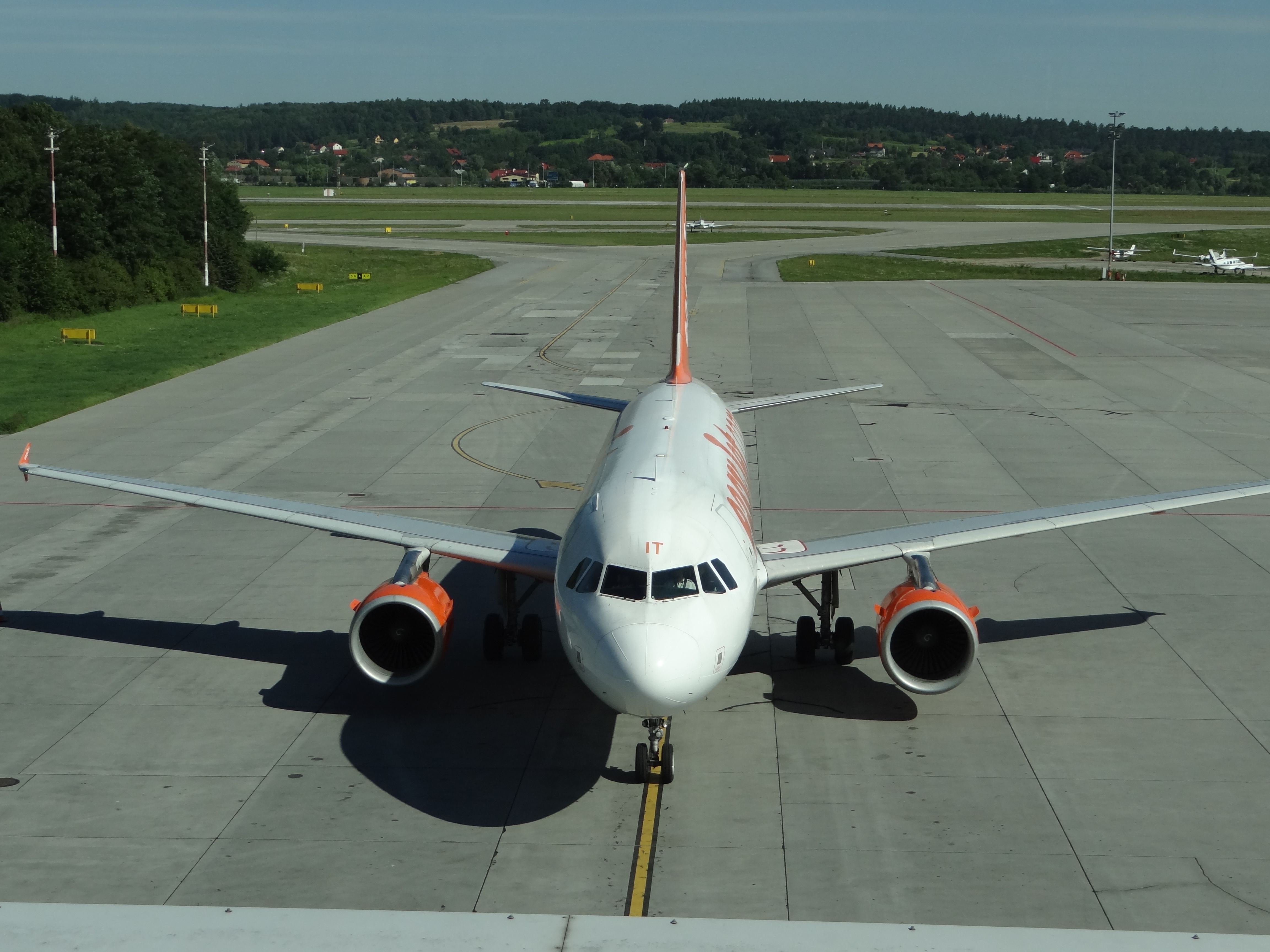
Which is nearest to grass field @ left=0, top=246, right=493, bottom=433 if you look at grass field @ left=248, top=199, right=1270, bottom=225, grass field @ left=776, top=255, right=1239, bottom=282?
grass field @ left=776, top=255, right=1239, bottom=282

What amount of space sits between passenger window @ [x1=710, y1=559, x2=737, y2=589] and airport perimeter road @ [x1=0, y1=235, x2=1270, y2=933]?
95.6 inches

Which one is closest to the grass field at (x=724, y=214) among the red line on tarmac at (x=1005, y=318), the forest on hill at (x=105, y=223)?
the forest on hill at (x=105, y=223)

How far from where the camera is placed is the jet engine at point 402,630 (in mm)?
16469

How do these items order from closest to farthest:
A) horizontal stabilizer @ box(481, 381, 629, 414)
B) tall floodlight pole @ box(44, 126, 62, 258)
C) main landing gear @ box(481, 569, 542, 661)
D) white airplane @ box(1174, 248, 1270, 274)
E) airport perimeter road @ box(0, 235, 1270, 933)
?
airport perimeter road @ box(0, 235, 1270, 933)
main landing gear @ box(481, 569, 542, 661)
horizontal stabilizer @ box(481, 381, 629, 414)
tall floodlight pole @ box(44, 126, 62, 258)
white airplane @ box(1174, 248, 1270, 274)

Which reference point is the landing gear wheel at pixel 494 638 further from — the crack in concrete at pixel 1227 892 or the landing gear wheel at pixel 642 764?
the crack in concrete at pixel 1227 892

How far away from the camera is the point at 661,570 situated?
45.1ft

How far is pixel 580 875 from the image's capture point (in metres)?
12.6

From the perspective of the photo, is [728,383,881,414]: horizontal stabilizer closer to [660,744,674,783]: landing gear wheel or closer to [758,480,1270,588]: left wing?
[758,480,1270,588]: left wing

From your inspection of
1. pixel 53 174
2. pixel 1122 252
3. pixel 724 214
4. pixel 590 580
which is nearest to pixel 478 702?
pixel 590 580

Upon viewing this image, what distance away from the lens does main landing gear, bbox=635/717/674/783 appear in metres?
14.5

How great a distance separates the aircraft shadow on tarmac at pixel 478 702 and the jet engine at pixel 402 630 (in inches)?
27.8

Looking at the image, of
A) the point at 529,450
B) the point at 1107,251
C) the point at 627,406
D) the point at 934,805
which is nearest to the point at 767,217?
the point at 1107,251

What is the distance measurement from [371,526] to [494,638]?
8.26 ft

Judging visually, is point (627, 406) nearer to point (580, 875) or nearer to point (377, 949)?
point (580, 875)
